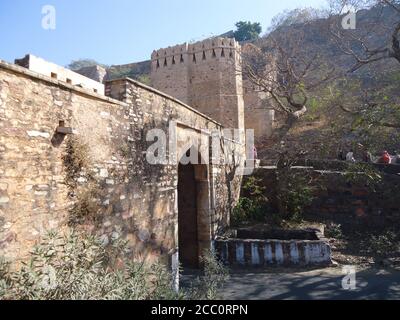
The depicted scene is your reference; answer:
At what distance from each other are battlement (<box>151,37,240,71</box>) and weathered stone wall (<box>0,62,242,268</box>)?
11.4 m

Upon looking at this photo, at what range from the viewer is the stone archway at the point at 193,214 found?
8727mm

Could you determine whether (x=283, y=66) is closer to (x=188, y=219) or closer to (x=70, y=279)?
(x=188, y=219)

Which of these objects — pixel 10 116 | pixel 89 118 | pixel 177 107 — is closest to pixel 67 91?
pixel 89 118

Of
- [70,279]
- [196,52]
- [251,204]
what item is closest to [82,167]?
[70,279]

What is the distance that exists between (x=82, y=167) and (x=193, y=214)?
5.12 m

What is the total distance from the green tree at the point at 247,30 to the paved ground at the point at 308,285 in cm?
2834

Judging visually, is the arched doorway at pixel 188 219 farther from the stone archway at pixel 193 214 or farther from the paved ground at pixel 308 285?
the paved ground at pixel 308 285

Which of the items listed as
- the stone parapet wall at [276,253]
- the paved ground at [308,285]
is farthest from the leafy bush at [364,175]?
the paved ground at [308,285]

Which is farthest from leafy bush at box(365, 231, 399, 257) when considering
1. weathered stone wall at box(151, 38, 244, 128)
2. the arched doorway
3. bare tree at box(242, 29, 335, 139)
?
weathered stone wall at box(151, 38, 244, 128)

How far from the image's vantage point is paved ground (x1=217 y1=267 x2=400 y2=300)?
20.0 feet

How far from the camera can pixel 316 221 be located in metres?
10.8

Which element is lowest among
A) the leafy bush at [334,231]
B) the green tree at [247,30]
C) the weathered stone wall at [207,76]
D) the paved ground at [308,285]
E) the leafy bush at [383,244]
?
the paved ground at [308,285]

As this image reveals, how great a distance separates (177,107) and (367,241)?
23.4 feet

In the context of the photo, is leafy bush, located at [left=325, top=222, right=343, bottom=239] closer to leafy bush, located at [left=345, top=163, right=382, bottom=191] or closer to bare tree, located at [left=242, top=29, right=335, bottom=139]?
leafy bush, located at [left=345, top=163, right=382, bottom=191]
